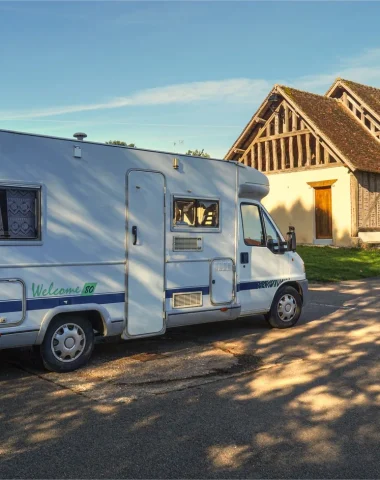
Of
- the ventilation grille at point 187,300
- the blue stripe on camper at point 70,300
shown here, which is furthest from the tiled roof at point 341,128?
the blue stripe on camper at point 70,300

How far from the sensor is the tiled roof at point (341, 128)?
25641 millimetres

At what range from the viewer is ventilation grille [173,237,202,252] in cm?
784

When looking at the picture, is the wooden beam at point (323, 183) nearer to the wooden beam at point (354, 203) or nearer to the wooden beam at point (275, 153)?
the wooden beam at point (354, 203)

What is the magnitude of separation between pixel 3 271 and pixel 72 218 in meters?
1.07

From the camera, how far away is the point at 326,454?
4.38 meters

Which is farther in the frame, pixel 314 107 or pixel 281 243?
pixel 314 107

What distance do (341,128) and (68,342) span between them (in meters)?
23.4

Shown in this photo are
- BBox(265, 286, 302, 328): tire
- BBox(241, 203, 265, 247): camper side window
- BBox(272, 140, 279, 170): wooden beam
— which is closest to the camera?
BBox(241, 203, 265, 247): camper side window

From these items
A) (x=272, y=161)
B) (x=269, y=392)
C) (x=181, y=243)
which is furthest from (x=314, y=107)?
(x=269, y=392)

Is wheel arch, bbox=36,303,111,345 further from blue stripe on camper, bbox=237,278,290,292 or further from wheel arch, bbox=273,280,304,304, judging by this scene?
wheel arch, bbox=273,280,304,304

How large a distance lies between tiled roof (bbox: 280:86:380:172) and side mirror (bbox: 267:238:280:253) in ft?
54.7

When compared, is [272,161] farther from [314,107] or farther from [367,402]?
[367,402]

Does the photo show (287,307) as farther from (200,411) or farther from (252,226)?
(200,411)

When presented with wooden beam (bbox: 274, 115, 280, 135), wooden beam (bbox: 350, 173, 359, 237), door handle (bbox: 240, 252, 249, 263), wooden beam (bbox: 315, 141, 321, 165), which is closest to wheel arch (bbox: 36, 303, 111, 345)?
door handle (bbox: 240, 252, 249, 263)
